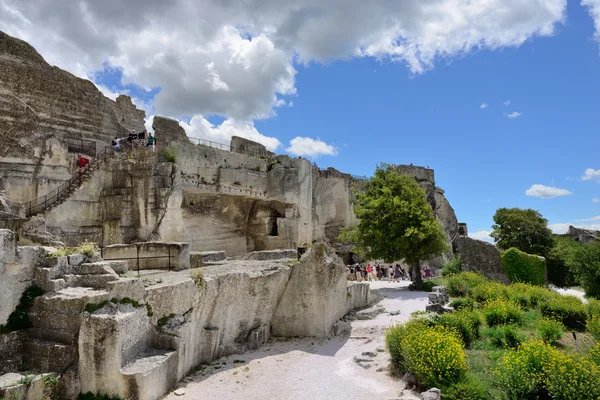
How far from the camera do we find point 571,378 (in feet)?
24.2

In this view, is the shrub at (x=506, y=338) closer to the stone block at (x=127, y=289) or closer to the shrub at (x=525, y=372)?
the shrub at (x=525, y=372)

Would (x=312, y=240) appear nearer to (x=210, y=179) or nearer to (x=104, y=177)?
(x=210, y=179)

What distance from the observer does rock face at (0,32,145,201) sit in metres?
17.8

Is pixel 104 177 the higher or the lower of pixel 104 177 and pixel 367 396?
the higher

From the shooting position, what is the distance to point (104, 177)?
1870 centimetres

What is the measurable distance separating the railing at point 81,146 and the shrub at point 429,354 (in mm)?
18452

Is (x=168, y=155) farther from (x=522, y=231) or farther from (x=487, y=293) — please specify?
(x=522, y=231)

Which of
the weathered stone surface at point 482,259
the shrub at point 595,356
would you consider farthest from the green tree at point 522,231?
the shrub at point 595,356

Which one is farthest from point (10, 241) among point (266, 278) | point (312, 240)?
point (312, 240)

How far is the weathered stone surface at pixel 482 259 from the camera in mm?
22141

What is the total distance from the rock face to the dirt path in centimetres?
1250

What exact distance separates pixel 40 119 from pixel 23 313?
50.9 feet

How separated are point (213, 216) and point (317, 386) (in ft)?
48.3

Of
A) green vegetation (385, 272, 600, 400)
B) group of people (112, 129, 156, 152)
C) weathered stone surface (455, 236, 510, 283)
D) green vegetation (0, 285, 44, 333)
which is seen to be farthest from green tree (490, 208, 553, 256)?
green vegetation (0, 285, 44, 333)
